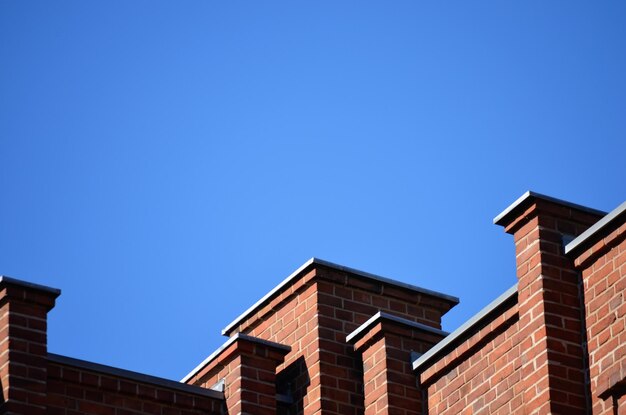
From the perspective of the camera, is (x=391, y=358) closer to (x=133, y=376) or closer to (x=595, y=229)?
Answer: (x=133, y=376)

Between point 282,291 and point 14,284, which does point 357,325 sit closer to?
point 282,291

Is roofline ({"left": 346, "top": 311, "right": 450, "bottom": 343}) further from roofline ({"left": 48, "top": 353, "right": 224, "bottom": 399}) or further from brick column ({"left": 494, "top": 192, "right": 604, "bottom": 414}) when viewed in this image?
brick column ({"left": 494, "top": 192, "right": 604, "bottom": 414})

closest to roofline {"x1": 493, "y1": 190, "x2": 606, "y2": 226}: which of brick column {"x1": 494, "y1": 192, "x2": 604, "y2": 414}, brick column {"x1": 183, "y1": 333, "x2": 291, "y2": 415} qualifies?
brick column {"x1": 494, "y1": 192, "x2": 604, "y2": 414}

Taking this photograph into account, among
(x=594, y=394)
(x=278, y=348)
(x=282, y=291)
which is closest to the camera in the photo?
(x=594, y=394)

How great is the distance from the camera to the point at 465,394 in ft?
61.2

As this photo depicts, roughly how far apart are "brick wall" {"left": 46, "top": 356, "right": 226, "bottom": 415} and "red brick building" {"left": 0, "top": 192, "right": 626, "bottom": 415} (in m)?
0.01

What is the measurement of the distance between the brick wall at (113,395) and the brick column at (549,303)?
12.2 ft

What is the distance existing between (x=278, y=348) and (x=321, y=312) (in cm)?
91

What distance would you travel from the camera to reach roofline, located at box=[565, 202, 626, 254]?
1736 centimetres

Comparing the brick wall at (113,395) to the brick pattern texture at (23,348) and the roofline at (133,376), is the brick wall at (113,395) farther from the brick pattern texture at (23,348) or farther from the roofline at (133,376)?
the brick pattern texture at (23,348)

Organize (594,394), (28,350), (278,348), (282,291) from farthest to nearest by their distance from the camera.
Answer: (282,291) → (278,348) → (28,350) → (594,394)

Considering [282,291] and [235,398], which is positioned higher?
[282,291]

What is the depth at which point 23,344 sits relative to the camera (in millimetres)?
18344

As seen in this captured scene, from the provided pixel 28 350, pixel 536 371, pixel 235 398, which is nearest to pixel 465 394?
pixel 536 371
